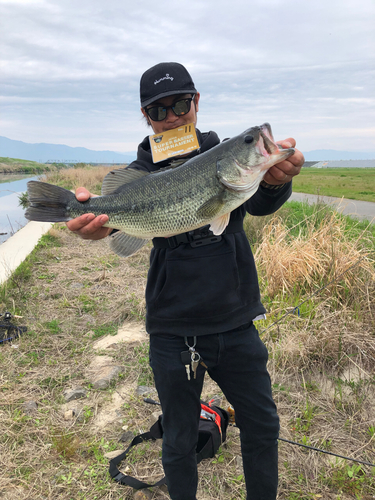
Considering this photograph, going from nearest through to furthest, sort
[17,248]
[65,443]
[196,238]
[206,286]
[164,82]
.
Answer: [206,286], [196,238], [164,82], [65,443], [17,248]

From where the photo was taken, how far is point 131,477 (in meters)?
2.71

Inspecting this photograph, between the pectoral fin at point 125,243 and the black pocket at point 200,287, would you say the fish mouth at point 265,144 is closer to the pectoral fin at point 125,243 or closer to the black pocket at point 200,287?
the black pocket at point 200,287

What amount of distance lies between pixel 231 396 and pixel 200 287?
780mm

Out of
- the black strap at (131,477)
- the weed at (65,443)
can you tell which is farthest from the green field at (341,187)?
the weed at (65,443)

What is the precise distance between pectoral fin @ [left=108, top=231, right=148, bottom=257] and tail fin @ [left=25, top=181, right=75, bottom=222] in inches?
14.8

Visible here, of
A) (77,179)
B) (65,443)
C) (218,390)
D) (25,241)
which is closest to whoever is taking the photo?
(65,443)

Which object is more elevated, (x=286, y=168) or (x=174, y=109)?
(x=174, y=109)

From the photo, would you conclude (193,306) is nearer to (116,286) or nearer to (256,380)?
(256,380)

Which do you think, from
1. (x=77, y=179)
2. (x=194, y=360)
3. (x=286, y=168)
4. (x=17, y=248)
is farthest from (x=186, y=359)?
(x=77, y=179)

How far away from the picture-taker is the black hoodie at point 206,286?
2.11m

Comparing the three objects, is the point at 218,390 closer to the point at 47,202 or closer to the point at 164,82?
the point at 47,202

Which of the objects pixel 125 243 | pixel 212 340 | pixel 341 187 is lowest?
pixel 212 340

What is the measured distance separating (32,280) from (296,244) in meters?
5.38

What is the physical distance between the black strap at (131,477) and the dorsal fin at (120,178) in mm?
2013
